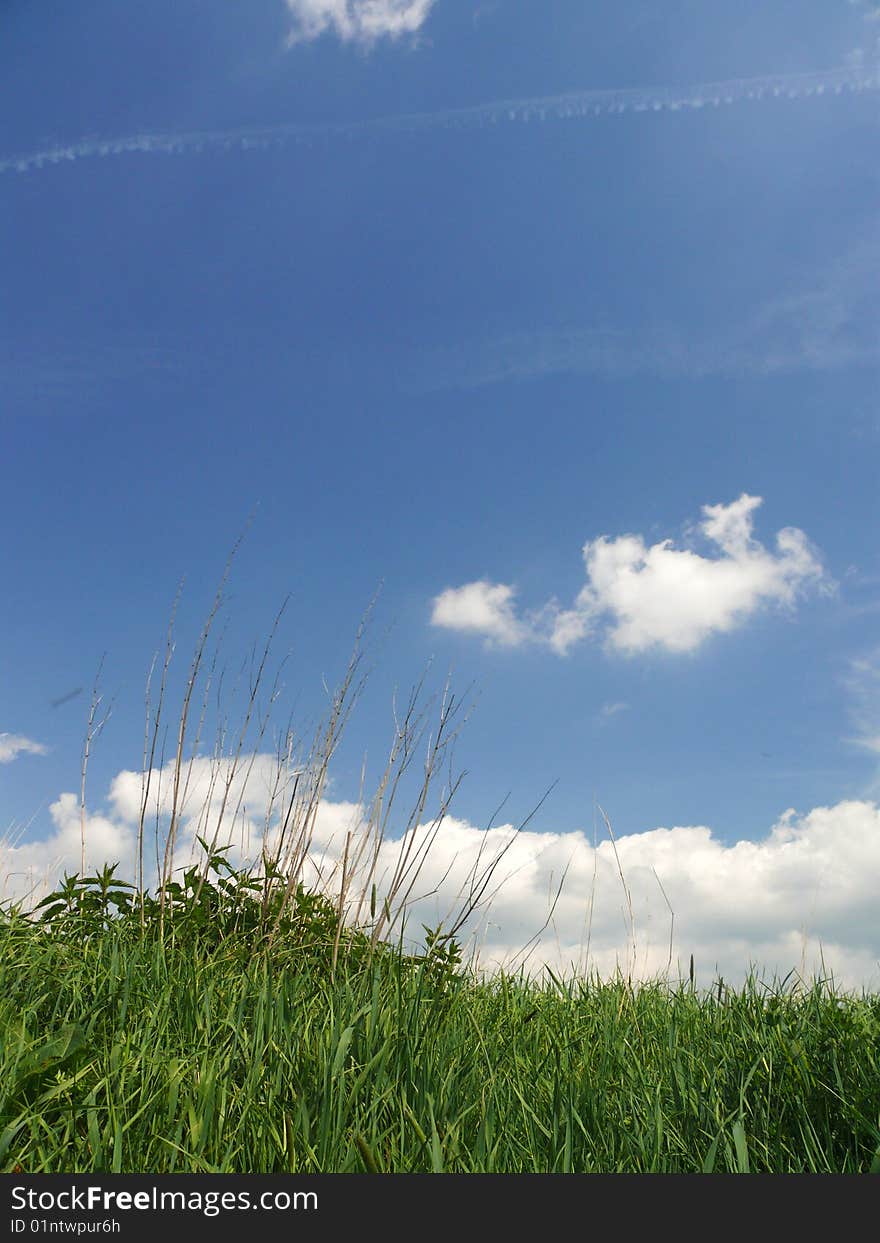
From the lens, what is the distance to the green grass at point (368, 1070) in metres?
1.77

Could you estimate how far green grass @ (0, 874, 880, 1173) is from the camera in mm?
1771

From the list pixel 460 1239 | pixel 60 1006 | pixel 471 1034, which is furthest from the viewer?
pixel 471 1034

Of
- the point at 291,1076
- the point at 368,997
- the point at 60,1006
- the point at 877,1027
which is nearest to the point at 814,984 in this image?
the point at 877,1027

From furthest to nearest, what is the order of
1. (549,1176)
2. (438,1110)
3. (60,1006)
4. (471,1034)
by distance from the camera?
1. (471,1034)
2. (60,1006)
3. (438,1110)
4. (549,1176)

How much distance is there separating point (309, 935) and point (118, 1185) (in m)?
1.85

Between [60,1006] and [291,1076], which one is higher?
[60,1006]

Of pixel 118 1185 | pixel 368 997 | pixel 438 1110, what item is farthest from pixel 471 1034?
pixel 118 1185

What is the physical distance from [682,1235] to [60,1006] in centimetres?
176

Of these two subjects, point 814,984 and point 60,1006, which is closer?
point 60,1006

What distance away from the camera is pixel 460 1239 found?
1.47m

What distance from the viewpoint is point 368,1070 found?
1.98 m

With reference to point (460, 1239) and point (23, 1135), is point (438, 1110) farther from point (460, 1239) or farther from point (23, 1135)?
point (23, 1135)

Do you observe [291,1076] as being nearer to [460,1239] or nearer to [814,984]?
[460,1239]

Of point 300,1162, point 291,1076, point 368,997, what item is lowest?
point 300,1162
